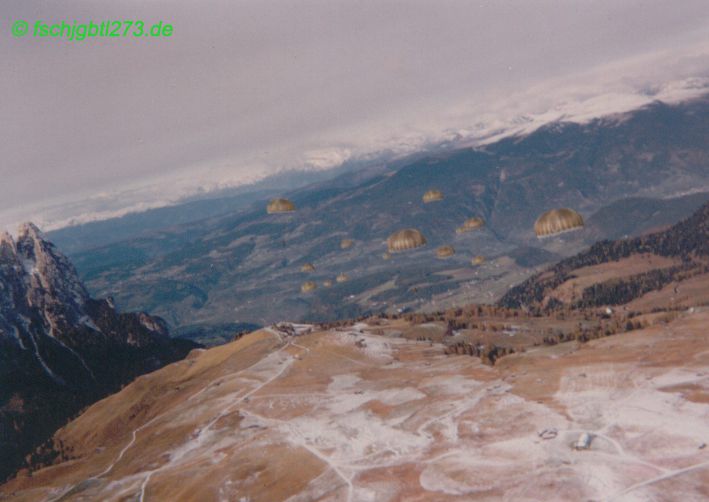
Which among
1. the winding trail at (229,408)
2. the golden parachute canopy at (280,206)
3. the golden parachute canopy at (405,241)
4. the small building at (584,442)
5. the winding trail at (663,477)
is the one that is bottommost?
the winding trail at (229,408)

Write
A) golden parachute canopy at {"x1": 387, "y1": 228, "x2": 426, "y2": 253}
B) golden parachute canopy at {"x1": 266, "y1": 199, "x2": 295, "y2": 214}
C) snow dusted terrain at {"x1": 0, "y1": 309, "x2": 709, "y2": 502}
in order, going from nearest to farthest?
snow dusted terrain at {"x1": 0, "y1": 309, "x2": 709, "y2": 502}
golden parachute canopy at {"x1": 387, "y1": 228, "x2": 426, "y2": 253}
golden parachute canopy at {"x1": 266, "y1": 199, "x2": 295, "y2": 214}

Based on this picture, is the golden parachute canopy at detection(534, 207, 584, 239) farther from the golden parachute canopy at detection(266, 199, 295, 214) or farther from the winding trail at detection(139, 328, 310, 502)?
the winding trail at detection(139, 328, 310, 502)

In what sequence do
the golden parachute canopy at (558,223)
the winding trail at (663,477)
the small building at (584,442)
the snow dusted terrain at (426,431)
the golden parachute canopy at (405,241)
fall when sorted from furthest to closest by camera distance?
1. the golden parachute canopy at (405,241)
2. the golden parachute canopy at (558,223)
3. the small building at (584,442)
4. the snow dusted terrain at (426,431)
5. the winding trail at (663,477)

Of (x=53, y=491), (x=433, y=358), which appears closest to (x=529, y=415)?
(x=433, y=358)

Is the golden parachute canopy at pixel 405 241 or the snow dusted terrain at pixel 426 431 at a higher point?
the golden parachute canopy at pixel 405 241

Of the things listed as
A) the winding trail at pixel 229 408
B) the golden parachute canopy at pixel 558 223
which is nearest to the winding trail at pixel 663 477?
the golden parachute canopy at pixel 558 223

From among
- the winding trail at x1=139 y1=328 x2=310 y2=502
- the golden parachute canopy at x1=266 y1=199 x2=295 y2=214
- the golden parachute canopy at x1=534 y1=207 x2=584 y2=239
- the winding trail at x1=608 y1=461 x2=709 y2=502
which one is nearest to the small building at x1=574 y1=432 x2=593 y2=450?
the winding trail at x1=608 y1=461 x2=709 y2=502

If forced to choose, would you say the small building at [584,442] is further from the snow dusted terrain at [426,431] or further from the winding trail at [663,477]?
the winding trail at [663,477]

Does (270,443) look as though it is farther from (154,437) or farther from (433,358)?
(433,358)

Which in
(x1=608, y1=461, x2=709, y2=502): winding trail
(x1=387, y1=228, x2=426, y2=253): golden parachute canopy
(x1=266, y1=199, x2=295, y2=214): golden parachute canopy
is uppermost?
(x1=266, y1=199, x2=295, y2=214): golden parachute canopy
